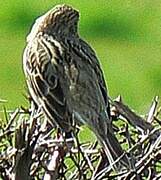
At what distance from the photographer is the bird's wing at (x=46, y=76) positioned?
15.3 feet

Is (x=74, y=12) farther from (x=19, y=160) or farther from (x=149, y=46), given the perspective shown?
(x=149, y=46)

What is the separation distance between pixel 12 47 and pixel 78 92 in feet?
18.1

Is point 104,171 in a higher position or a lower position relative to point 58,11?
lower

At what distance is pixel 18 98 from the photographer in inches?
358

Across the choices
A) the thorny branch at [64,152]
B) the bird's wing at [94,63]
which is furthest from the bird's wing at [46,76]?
the thorny branch at [64,152]

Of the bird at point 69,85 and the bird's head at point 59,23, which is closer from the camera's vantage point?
the bird at point 69,85

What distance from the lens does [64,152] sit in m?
3.80

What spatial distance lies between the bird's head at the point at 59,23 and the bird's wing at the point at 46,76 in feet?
0.49

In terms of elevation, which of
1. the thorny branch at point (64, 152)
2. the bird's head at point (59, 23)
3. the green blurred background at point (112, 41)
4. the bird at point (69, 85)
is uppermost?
the green blurred background at point (112, 41)

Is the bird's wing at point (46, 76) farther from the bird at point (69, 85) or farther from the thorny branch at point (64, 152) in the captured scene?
the thorny branch at point (64, 152)

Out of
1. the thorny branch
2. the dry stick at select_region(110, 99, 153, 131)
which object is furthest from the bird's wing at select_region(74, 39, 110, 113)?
the dry stick at select_region(110, 99, 153, 131)

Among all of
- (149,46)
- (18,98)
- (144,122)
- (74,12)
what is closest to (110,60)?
(149,46)

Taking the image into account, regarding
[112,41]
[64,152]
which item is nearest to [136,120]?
[64,152]

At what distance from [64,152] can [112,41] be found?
6605 millimetres
